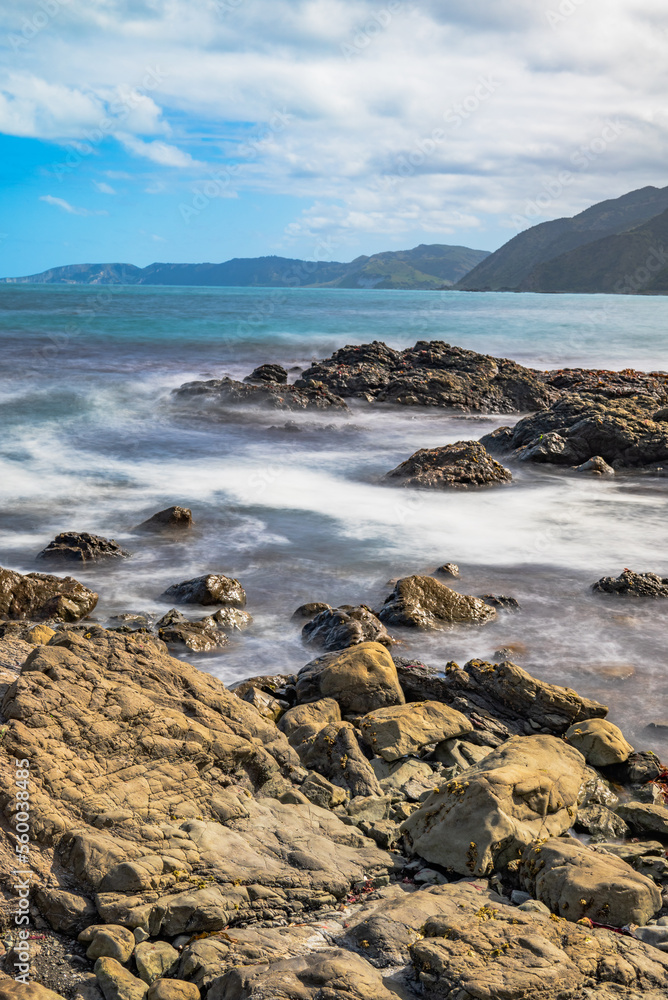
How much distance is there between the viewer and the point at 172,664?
19.7 feet

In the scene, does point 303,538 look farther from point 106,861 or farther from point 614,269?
point 614,269

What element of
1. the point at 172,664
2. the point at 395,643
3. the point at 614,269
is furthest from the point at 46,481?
the point at 614,269

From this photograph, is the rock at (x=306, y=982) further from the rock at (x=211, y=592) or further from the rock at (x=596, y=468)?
the rock at (x=596, y=468)

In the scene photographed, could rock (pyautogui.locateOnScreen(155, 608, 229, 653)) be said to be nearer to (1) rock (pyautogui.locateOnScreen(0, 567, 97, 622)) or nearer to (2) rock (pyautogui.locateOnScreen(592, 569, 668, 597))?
(1) rock (pyautogui.locateOnScreen(0, 567, 97, 622))

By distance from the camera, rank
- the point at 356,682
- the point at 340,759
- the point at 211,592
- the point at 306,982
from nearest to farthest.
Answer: the point at 306,982 < the point at 340,759 < the point at 356,682 < the point at 211,592

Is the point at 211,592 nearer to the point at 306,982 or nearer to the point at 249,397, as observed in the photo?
the point at 306,982

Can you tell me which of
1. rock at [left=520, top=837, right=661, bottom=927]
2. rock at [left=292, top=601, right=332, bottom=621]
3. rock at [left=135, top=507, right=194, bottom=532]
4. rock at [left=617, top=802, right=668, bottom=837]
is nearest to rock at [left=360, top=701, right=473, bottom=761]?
rock at [left=617, top=802, right=668, bottom=837]

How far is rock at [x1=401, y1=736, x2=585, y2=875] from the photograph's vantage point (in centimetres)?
502

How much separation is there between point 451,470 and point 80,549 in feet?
27.1

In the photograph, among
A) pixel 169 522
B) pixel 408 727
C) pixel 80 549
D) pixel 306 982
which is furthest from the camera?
pixel 169 522

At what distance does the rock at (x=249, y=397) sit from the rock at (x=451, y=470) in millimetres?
9637

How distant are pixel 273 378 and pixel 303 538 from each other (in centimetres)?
1865

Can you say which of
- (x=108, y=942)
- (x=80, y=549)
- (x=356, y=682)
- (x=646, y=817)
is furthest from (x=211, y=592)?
(x=108, y=942)

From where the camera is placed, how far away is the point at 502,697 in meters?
7.45
